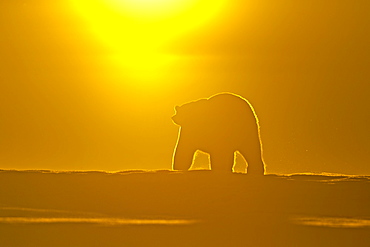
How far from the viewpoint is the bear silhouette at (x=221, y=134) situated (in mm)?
26438

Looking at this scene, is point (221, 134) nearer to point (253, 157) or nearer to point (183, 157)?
point (253, 157)

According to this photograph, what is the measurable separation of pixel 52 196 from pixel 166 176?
94.6 inches

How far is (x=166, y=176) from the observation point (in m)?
22.5

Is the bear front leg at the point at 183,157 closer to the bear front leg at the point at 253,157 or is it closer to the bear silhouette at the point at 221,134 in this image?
the bear silhouette at the point at 221,134

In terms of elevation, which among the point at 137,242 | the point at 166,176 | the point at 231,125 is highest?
the point at 231,125

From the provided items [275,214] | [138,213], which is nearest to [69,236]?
[138,213]

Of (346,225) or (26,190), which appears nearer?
(346,225)

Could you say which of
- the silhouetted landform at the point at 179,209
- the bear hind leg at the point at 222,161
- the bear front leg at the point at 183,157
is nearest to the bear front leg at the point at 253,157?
the bear hind leg at the point at 222,161

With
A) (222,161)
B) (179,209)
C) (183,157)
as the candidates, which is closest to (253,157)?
(222,161)

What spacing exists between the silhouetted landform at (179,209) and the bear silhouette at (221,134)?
260 centimetres

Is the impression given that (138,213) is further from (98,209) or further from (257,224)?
(257,224)

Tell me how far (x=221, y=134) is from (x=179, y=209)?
6.07 metres

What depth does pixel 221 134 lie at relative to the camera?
87.7 feet

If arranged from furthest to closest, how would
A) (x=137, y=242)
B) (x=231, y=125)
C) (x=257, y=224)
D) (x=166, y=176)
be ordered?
(x=231, y=125) < (x=166, y=176) < (x=257, y=224) < (x=137, y=242)
